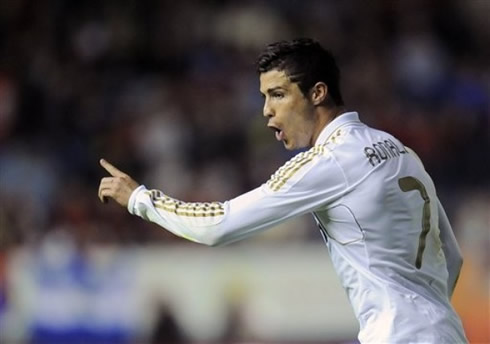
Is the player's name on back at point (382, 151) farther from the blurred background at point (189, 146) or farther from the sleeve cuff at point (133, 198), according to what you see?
the blurred background at point (189, 146)

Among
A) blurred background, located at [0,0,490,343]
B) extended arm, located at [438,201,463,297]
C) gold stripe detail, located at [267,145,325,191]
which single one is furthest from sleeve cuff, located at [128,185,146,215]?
blurred background, located at [0,0,490,343]

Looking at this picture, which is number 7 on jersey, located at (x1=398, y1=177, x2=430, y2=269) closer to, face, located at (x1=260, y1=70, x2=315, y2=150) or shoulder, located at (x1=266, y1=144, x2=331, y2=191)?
shoulder, located at (x1=266, y1=144, x2=331, y2=191)

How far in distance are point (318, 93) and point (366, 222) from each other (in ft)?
1.84

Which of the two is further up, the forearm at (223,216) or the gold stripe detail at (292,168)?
the gold stripe detail at (292,168)

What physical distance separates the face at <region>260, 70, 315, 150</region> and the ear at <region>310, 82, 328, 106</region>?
22mm

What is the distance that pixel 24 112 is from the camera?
1313 cm

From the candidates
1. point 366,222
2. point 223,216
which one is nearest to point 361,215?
point 366,222

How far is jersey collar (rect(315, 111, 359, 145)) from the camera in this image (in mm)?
4828

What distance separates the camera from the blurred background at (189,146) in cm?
1105

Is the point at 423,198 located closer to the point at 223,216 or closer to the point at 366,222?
the point at 366,222

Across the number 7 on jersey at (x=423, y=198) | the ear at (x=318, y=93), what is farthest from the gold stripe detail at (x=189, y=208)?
the number 7 on jersey at (x=423, y=198)

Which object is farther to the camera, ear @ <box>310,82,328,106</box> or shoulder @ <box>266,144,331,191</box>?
ear @ <box>310,82,328,106</box>

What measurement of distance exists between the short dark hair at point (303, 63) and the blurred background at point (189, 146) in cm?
612

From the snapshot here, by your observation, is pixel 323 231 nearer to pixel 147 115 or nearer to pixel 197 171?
pixel 197 171
